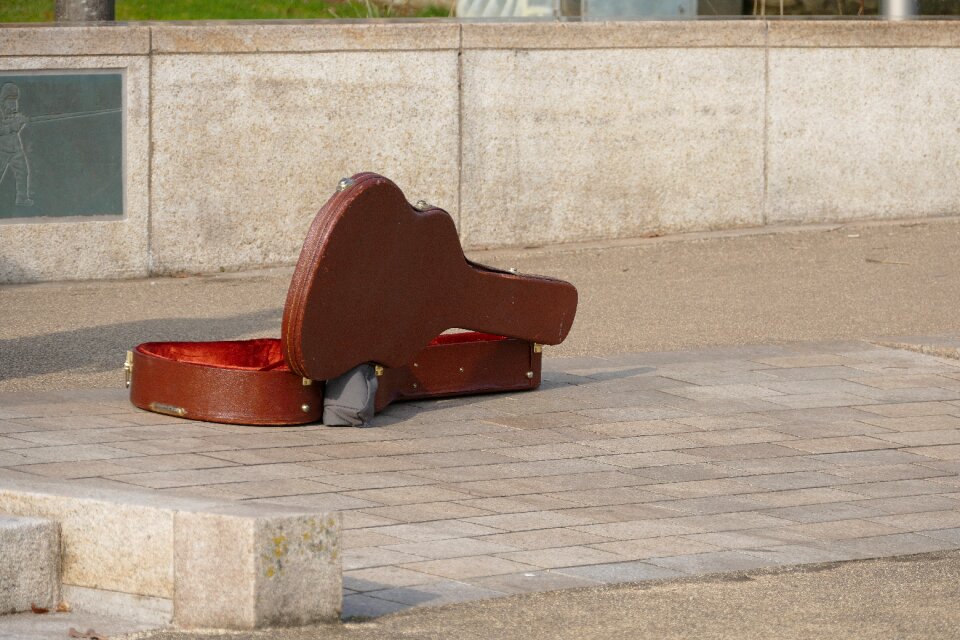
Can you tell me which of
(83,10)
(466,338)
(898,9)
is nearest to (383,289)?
(466,338)

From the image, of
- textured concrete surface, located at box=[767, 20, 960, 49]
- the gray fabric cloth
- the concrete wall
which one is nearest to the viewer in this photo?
the gray fabric cloth

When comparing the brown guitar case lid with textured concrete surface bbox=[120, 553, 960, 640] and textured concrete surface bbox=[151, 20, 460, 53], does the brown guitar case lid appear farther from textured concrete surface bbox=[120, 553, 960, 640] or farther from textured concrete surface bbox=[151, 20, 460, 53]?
textured concrete surface bbox=[151, 20, 460, 53]

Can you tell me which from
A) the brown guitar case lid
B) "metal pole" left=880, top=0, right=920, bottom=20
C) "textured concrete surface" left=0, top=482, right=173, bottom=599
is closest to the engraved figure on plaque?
the brown guitar case lid

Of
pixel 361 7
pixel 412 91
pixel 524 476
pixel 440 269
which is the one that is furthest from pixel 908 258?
pixel 524 476

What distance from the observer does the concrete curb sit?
4074mm

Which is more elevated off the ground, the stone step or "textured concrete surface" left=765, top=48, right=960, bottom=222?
"textured concrete surface" left=765, top=48, right=960, bottom=222

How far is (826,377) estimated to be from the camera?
8.12m

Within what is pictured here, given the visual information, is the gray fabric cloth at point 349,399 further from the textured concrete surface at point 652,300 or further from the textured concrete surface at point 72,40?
the textured concrete surface at point 72,40

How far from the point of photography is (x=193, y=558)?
4105mm

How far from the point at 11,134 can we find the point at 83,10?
1.52 m

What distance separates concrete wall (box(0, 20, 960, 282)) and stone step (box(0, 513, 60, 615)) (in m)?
6.37

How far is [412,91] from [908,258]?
12.0ft

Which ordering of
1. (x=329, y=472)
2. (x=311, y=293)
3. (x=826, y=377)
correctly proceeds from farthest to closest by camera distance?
(x=826, y=377)
(x=311, y=293)
(x=329, y=472)

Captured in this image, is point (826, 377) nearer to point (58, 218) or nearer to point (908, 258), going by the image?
point (908, 258)
